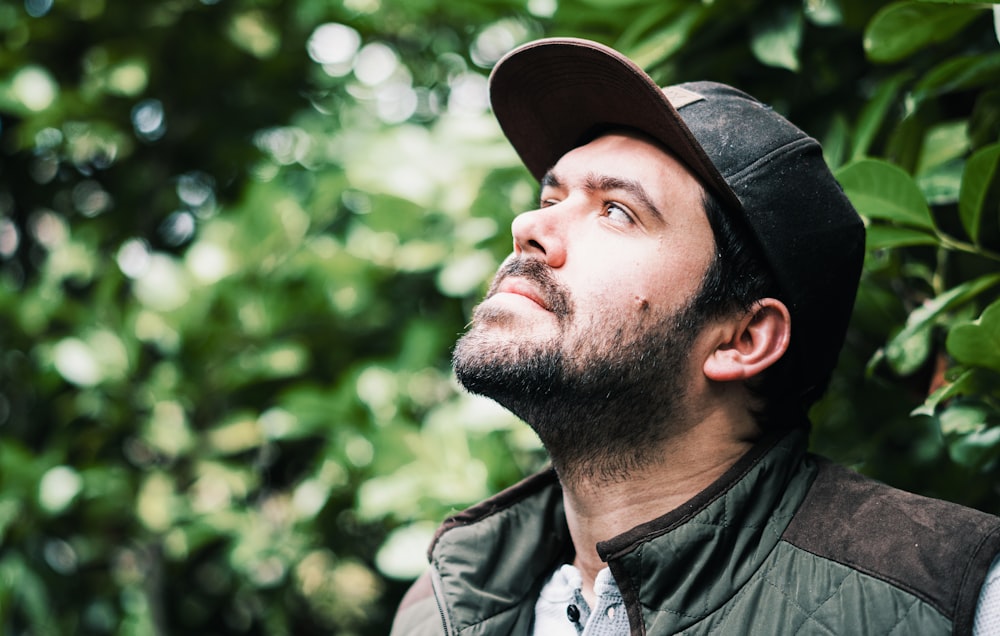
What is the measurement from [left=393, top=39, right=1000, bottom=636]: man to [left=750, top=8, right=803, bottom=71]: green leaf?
14 centimetres

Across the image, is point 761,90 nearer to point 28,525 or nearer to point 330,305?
point 330,305

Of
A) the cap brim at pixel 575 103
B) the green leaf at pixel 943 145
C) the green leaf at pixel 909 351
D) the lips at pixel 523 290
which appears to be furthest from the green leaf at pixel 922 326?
the lips at pixel 523 290

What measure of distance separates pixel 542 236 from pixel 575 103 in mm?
280

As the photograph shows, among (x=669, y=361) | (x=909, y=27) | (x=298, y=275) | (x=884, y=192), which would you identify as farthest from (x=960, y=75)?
(x=298, y=275)

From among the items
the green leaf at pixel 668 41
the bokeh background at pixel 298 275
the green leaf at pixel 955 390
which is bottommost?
the bokeh background at pixel 298 275

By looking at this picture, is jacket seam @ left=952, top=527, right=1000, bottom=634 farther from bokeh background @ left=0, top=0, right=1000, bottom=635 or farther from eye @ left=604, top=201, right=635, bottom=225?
eye @ left=604, top=201, right=635, bottom=225

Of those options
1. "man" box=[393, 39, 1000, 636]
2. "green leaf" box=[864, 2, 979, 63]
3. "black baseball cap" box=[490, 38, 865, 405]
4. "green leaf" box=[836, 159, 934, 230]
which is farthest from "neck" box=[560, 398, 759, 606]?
"green leaf" box=[864, 2, 979, 63]

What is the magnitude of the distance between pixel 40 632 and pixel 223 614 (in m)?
0.55

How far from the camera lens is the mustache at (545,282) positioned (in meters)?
1.33

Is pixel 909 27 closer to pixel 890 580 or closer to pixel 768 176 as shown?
pixel 768 176

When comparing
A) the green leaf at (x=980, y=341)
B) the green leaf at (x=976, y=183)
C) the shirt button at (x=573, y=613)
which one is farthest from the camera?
the shirt button at (x=573, y=613)

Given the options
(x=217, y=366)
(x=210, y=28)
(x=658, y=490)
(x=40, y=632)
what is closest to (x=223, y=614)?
(x=40, y=632)

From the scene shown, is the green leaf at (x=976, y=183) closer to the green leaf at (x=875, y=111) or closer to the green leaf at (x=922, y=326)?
the green leaf at (x=922, y=326)

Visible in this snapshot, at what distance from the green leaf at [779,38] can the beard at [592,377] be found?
1.51 ft
